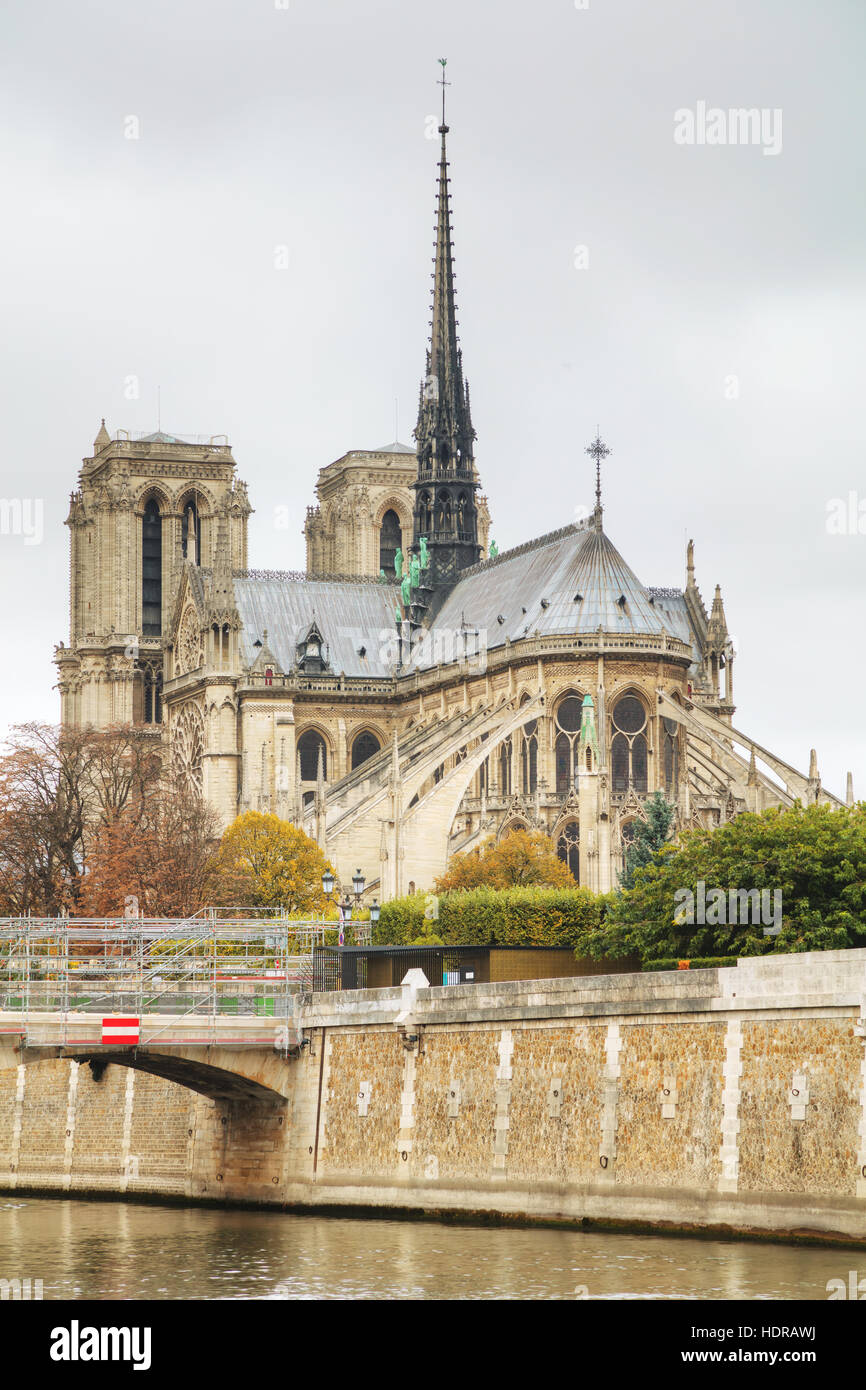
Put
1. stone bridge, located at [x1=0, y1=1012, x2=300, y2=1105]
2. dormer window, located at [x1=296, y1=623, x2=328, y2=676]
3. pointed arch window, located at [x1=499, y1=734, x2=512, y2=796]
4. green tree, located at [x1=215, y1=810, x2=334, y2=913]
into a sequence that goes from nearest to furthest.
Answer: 1. stone bridge, located at [x1=0, y1=1012, x2=300, y2=1105]
2. green tree, located at [x1=215, y1=810, x2=334, y2=913]
3. pointed arch window, located at [x1=499, y1=734, x2=512, y2=796]
4. dormer window, located at [x1=296, y1=623, x2=328, y2=676]

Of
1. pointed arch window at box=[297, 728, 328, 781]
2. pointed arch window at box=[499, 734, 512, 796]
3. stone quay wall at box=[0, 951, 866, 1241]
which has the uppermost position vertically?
pointed arch window at box=[297, 728, 328, 781]

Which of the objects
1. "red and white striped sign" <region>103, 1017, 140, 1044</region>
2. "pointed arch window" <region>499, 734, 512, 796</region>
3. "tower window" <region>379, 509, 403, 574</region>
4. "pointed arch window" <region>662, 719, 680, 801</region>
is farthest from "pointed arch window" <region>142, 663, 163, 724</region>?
"red and white striped sign" <region>103, 1017, 140, 1044</region>

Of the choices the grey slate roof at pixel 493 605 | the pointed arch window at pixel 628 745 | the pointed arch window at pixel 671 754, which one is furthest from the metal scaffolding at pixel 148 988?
the grey slate roof at pixel 493 605

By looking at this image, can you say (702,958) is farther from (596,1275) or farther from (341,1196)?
(596,1275)

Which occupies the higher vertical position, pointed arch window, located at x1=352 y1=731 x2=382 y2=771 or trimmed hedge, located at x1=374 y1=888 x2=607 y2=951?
pointed arch window, located at x1=352 y1=731 x2=382 y2=771

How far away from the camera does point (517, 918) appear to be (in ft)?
191

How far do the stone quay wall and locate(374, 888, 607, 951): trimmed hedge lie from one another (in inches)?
369

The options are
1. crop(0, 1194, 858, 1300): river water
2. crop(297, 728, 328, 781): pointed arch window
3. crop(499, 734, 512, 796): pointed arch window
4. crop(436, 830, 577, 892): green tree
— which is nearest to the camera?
crop(0, 1194, 858, 1300): river water

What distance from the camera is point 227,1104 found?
49.5m

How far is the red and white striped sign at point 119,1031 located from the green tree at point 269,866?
27.5m

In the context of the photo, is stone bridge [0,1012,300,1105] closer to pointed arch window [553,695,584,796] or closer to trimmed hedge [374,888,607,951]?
trimmed hedge [374,888,607,951]

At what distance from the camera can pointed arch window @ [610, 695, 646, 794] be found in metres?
88.5

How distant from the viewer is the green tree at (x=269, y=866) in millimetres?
73938
